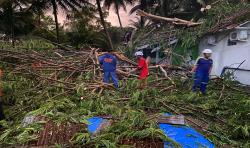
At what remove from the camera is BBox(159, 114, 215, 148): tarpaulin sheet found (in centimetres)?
728

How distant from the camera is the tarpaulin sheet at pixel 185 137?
7.28 meters

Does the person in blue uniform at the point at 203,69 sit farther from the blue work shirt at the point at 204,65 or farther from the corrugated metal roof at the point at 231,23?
the corrugated metal roof at the point at 231,23

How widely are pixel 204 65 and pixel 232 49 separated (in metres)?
4.98

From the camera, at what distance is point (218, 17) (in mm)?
17094

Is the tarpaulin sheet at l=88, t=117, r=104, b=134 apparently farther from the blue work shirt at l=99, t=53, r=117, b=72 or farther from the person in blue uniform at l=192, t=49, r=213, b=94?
the person in blue uniform at l=192, t=49, r=213, b=94

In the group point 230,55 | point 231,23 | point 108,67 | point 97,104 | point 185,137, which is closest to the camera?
point 185,137

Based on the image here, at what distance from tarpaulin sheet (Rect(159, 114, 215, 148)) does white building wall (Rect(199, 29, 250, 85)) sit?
7.32 metres

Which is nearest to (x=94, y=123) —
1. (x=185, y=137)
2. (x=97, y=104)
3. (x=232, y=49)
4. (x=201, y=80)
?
(x=97, y=104)

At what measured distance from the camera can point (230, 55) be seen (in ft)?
53.1

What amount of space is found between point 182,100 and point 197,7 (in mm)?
18641

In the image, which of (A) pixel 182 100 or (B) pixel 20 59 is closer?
(A) pixel 182 100

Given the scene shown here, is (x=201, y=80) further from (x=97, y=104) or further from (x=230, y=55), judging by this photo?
(x=230, y=55)

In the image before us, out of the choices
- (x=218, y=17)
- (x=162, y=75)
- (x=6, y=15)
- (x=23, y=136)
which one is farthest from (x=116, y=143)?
(x=6, y=15)

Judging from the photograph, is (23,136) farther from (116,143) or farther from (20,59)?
(20,59)
